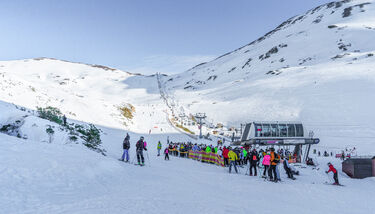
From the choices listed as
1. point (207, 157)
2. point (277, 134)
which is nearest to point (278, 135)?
point (277, 134)

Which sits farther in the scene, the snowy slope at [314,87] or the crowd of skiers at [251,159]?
the snowy slope at [314,87]

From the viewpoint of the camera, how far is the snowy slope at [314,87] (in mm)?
43688

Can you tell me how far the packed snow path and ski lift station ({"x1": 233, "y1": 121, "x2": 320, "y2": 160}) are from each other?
18574mm

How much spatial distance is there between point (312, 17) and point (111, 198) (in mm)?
192227

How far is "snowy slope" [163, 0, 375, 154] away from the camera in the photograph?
4369 cm

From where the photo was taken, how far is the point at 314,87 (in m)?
62.2

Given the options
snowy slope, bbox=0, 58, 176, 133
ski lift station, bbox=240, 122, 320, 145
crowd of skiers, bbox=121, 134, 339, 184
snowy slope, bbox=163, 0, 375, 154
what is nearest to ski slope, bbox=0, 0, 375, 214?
snowy slope, bbox=163, 0, 375, 154

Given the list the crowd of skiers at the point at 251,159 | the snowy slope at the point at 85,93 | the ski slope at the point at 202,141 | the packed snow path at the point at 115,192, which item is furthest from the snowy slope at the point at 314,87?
the packed snow path at the point at 115,192

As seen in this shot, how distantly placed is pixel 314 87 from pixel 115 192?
62.4 m

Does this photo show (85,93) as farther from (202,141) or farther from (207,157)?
(207,157)

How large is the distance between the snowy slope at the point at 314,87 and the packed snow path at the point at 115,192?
2941 cm

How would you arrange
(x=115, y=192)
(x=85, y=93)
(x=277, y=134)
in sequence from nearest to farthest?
(x=115, y=192), (x=277, y=134), (x=85, y=93)

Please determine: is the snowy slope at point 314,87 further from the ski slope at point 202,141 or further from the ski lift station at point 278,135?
the ski lift station at point 278,135

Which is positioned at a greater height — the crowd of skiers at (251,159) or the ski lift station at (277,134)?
the ski lift station at (277,134)
